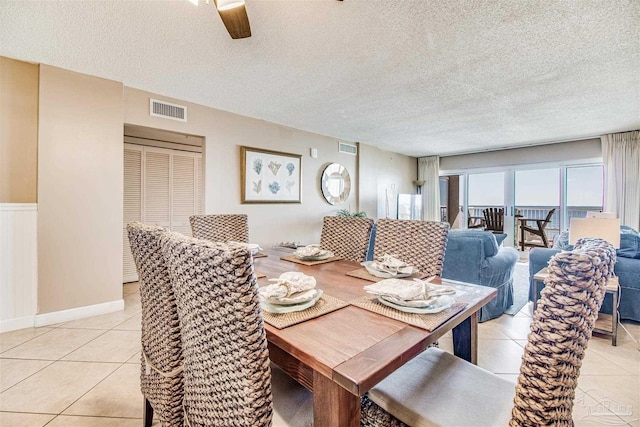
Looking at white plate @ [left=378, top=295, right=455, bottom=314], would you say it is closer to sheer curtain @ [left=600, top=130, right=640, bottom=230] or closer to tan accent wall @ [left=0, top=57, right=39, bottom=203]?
tan accent wall @ [left=0, top=57, right=39, bottom=203]

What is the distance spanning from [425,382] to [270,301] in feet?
2.01

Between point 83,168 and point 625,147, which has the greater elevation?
point 625,147

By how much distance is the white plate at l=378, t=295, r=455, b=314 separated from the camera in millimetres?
1023

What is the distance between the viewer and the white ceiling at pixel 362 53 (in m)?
1.85

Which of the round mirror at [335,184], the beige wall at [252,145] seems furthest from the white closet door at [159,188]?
the round mirror at [335,184]

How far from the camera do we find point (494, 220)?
20.1 feet

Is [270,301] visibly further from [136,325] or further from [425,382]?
[136,325]

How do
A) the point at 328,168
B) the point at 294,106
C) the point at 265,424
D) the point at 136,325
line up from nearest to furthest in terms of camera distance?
the point at 265,424 → the point at 136,325 → the point at 294,106 → the point at 328,168

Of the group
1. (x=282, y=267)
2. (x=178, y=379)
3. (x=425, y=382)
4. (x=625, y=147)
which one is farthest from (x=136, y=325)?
(x=625, y=147)

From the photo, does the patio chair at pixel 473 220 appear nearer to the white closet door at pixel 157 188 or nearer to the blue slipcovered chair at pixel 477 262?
the blue slipcovered chair at pixel 477 262

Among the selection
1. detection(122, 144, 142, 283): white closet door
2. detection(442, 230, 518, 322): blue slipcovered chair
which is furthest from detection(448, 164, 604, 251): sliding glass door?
detection(122, 144, 142, 283): white closet door

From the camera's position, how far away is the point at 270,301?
3.50ft

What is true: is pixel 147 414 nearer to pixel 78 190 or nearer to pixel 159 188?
pixel 78 190

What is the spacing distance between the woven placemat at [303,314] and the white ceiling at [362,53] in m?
1.76
